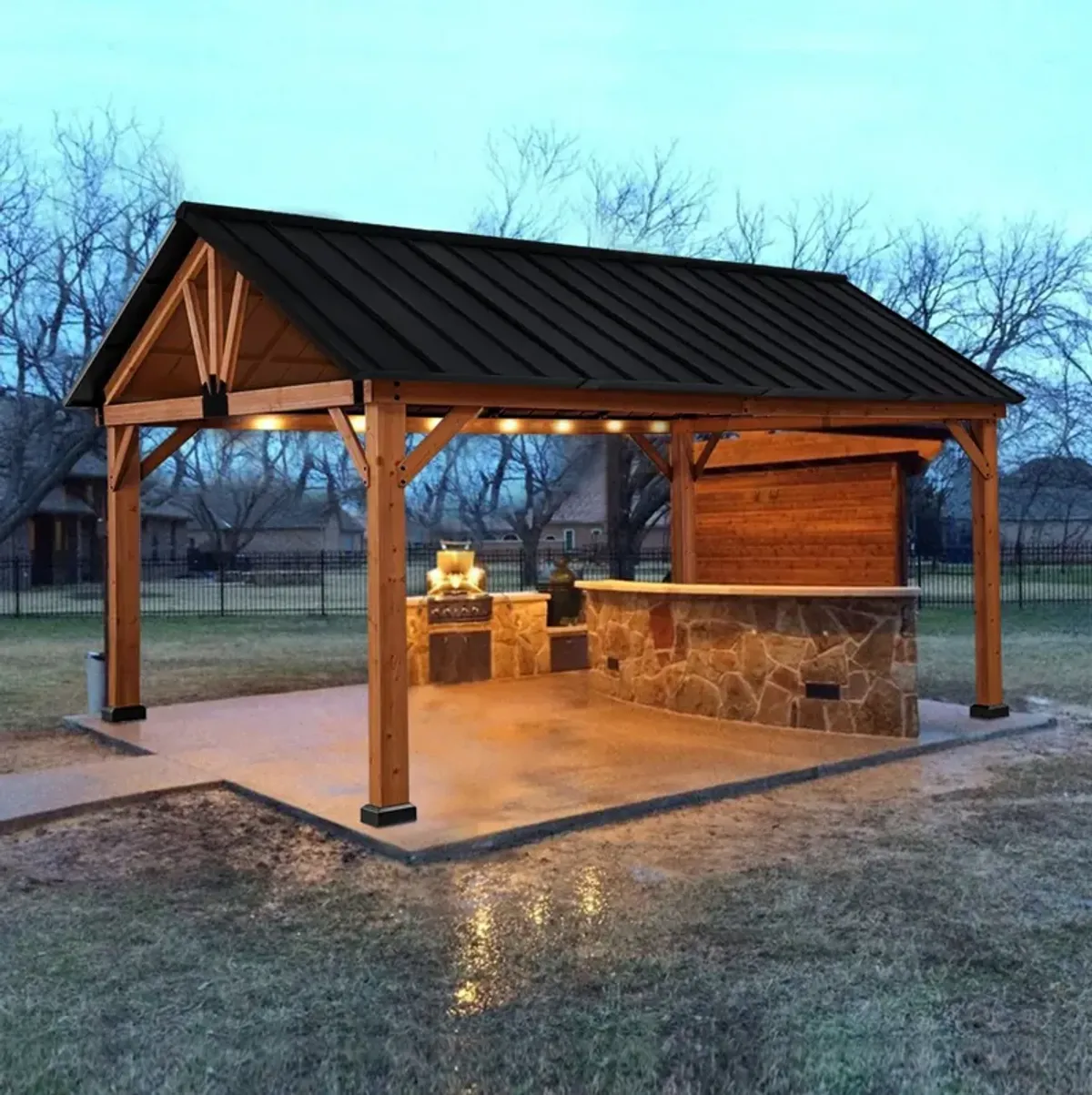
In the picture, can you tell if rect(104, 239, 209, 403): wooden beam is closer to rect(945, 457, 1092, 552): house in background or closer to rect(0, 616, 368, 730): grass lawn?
rect(0, 616, 368, 730): grass lawn

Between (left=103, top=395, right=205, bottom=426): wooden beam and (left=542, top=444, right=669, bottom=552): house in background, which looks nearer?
(left=103, top=395, right=205, bottom=426): wooden beam

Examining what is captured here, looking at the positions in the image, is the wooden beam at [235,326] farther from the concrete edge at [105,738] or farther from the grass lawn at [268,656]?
the grass lawn at [268,656]

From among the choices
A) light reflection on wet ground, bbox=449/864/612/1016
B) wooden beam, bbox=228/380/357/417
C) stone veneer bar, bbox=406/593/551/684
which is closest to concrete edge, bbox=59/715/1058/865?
light reflection on wet ground, bbox=449/864/612/1016

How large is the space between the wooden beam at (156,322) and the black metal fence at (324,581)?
12.0m

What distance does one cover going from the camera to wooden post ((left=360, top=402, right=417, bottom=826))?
6604 mm

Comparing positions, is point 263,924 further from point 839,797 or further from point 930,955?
point 839,797

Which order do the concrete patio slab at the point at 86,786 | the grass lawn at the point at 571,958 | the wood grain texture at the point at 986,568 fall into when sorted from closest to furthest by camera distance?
the grass lawn at the point at 571,958, the concrete patio slab at the point at 86,786, the wood grain texture at the point at 986,568

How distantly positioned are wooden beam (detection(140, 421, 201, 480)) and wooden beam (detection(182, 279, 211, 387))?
1.31 metres

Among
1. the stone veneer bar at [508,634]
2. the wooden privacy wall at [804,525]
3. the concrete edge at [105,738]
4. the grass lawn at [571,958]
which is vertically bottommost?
the grass lawn at [571,958]

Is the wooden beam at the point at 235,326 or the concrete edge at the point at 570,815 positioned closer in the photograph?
the concrete edge at the point at 570,815

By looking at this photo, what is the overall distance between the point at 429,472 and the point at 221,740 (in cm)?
3818

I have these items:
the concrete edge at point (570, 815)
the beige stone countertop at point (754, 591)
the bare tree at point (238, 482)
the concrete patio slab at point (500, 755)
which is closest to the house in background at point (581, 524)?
the bare tree at point (238, 482)

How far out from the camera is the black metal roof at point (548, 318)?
7004 millimetres

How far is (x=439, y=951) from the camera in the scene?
4.92 meters
